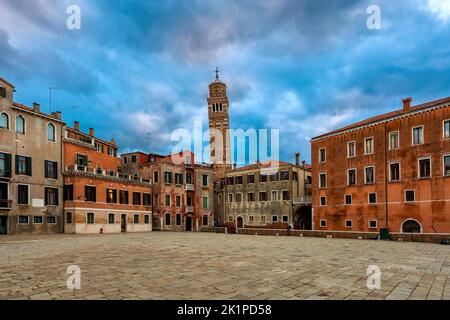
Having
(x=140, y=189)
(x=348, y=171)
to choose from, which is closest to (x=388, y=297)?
(x=348, y=171)

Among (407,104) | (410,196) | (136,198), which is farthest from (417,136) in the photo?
(136,198)

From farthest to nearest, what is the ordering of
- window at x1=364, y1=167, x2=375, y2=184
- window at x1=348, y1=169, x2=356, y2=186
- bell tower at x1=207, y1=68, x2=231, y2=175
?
bell tower at x1=207, y1=68, x2=231, y2=175, window at x1=348, y1=169, x2=356, y2=186, window at x1=364, y1=167, x2=375, y2=184

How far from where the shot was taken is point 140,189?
1646 inches

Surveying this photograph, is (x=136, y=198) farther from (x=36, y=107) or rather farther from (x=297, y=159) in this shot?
(x=297, y=159)

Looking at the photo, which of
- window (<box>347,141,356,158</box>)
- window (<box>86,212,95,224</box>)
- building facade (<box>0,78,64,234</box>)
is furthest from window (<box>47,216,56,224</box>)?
window (<box>347,141,356,158</box>)

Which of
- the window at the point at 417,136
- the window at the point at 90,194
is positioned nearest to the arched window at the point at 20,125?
the window at the point at 90,194

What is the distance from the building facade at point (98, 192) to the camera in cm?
3312

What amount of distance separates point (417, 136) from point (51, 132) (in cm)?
3528

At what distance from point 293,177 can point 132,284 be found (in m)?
35.9

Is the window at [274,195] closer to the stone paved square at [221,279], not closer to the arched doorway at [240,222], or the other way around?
the arched doorway at [240,222]

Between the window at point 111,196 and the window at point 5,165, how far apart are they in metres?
10.3

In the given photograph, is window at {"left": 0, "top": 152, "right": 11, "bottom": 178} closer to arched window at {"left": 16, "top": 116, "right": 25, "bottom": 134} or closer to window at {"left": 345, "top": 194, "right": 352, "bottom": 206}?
arched window at {"left": 16, "top": 116, "right": 25, "bottom": 134}

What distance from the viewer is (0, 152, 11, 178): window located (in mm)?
28203

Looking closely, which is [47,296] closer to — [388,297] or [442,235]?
[388,297]
